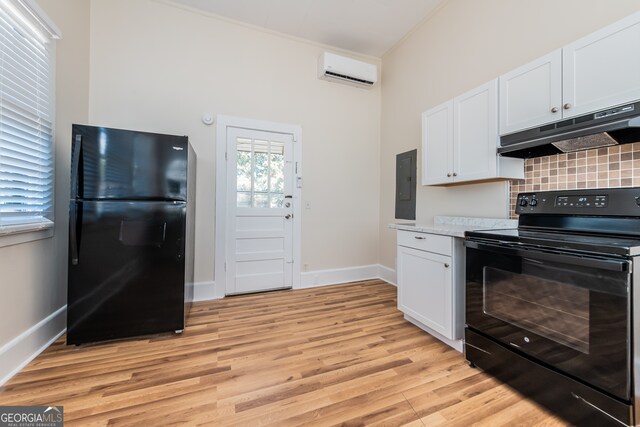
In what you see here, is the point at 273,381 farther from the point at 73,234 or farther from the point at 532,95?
the point at 532,95

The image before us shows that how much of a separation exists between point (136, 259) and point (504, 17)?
3636mm

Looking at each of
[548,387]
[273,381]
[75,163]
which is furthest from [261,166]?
[548,387]

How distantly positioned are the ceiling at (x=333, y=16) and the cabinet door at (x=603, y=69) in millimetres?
1930

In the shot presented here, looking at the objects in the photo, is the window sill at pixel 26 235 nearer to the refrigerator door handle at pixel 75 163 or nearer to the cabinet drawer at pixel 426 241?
the refrigerator door handle at pixel 75 163

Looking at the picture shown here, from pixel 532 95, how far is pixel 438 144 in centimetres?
83

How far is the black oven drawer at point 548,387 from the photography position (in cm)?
115

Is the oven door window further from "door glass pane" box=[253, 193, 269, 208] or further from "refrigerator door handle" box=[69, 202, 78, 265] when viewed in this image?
"refrigerator door handle" box=[69, 202, 78, 265]

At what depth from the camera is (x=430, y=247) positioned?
2.12 m

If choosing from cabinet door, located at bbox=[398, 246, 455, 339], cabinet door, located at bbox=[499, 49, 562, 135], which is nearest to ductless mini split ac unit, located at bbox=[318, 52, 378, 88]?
cabinet door, located at bbox=[499, 49, 562, 135]

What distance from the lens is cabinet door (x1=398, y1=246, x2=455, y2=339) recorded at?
1.95 metres

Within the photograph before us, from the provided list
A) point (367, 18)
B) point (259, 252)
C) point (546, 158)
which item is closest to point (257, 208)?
point (259, 252)

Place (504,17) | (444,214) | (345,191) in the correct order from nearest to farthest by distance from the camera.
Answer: (504,17) → (444,214) → (345,191)

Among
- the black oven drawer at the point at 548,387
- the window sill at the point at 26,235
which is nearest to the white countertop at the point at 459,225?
the black oven drawer at the point at 548,387

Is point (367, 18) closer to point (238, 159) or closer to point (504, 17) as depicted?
point (504, 17)
